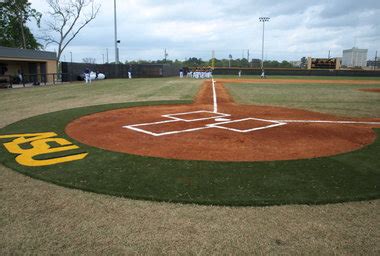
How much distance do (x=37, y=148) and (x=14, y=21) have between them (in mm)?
54311

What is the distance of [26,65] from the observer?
3591 cm

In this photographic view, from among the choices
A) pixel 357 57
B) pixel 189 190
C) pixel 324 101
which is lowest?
pixel 189 190

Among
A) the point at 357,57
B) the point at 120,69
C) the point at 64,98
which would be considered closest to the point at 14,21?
the point at 120,69

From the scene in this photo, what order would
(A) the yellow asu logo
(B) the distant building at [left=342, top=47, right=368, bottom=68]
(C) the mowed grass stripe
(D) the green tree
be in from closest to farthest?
1. (C) the mowed grass stripe
2. (A) the yellow asu logo
3. (D) the green tree
4. (B) the distant building at [left=342, top=47, right=368, bottom=68]

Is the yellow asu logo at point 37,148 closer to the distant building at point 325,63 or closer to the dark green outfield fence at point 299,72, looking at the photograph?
the dark green outfield fence at point 299,72

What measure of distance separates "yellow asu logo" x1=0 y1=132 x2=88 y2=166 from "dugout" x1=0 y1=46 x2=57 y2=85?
2232 cm

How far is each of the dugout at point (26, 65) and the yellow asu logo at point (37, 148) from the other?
22320 millimetres

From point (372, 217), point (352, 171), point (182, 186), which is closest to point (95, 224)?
point (182, 186)

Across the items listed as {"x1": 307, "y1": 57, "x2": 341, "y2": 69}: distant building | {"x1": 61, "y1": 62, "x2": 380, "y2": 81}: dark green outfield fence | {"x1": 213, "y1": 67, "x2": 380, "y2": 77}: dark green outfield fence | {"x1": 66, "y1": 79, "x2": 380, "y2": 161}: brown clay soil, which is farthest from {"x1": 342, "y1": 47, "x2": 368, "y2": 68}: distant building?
{"x1": 66, "y1": 79, "x2": 380, "y2": 161}: brown clay soil

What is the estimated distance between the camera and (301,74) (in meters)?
58.1

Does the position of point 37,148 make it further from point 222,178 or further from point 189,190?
point 222,178

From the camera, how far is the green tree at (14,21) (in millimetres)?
49062

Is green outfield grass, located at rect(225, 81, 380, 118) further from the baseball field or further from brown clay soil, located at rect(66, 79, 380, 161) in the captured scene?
the baseball field

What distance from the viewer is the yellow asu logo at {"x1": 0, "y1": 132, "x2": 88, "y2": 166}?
5648 millimetres
